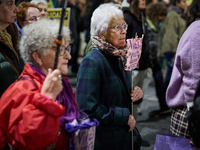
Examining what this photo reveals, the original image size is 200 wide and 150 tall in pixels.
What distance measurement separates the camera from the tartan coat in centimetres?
206

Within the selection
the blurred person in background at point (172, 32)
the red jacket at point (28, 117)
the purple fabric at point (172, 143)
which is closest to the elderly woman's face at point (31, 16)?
the red jacket at point (28, 117)

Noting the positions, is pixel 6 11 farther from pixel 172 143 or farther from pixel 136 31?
pixel 136 31

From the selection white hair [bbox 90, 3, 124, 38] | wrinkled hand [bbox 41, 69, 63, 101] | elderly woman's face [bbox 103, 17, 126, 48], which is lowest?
wrinkled hand [bbox 41, 69, 63, 101]

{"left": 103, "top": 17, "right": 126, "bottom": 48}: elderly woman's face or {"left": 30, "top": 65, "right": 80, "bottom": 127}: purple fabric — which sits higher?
{"left": 103, "top": 17, "right": 126, "bottom": 48}: elderly woman's face

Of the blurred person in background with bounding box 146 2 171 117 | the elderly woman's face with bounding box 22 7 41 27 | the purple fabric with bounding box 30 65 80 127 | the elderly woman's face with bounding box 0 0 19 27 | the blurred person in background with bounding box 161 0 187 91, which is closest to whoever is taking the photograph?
the purple fabric with bounding box 30 65 80 127

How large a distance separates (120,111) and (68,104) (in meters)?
0.56

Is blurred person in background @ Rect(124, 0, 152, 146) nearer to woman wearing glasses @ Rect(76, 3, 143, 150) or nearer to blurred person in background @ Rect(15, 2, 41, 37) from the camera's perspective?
blurred person in background @ Rect(15, 2, 41, 37)

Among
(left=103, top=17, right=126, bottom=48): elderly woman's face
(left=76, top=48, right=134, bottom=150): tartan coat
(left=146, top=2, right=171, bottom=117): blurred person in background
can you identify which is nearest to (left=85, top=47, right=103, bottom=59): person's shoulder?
(left=76, top=48, right=134, bottom=150): tartan coat

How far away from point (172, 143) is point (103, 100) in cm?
62

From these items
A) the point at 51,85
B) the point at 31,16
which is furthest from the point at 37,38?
the point at 31,16

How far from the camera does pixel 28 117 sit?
4.62ft

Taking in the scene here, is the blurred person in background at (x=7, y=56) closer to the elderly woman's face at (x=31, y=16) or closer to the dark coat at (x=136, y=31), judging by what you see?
the elderly woman's face at (x=31, y=16)

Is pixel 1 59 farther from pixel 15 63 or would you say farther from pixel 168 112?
pixel 168 112

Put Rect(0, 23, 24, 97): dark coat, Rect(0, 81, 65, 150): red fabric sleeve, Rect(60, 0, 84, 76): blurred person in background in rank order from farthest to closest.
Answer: Rect(60, 0, 84, 76): blurred person in background
Rect(0, 23, 24, 97): dark coat
Rect(0, 81, 65, 150): red fabric sleeve
